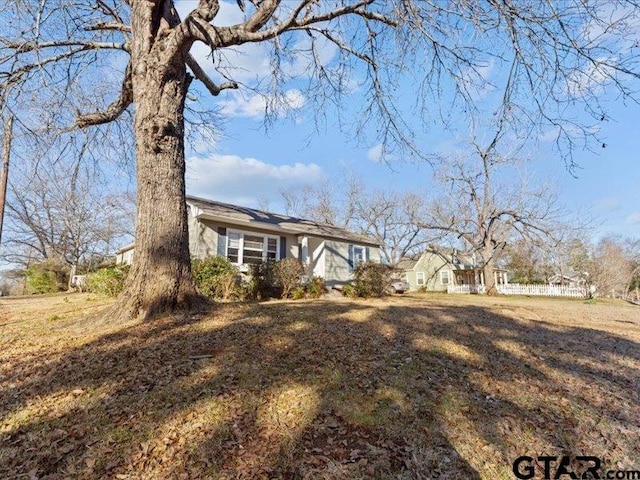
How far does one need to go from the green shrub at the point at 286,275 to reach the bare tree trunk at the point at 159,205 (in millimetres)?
5237

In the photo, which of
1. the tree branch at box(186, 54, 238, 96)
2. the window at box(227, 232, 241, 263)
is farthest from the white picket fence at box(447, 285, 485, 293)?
the tree branch at box(186, 54, 238, 96)

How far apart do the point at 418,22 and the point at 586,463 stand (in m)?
4.93

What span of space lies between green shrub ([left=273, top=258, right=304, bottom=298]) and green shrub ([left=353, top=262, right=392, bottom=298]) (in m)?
2.20

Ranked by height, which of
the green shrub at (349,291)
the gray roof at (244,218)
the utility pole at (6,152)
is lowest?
the green shrub at (349,291)

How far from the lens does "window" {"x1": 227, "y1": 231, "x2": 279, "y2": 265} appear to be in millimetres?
12875

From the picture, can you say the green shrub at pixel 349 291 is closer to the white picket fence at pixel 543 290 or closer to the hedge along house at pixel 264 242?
the hedge along house at pixel 264 242

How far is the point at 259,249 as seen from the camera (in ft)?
45.0

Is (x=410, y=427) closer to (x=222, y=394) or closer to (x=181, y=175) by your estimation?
(x=222, y=394)

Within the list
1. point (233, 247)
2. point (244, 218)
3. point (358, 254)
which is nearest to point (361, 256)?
point (358, 254)

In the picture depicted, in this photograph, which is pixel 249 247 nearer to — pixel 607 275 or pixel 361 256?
pixel 361 256

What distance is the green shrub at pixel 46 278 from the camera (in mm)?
20125

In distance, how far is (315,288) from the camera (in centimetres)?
1177

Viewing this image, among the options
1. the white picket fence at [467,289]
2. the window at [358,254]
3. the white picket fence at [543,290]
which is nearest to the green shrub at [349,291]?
the window at [358,254]

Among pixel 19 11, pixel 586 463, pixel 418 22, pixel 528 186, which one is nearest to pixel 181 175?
pixel 19 11
